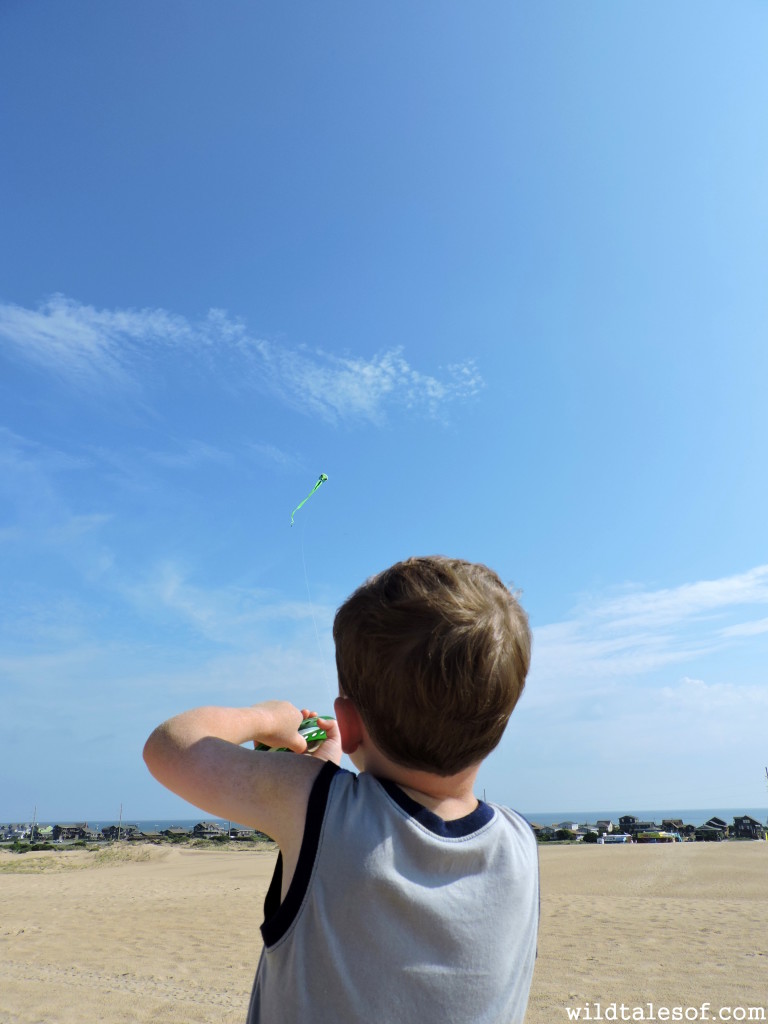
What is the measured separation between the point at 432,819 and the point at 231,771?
1.07 ft

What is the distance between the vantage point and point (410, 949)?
1082 millimetres

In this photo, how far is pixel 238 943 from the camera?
10.3 meters

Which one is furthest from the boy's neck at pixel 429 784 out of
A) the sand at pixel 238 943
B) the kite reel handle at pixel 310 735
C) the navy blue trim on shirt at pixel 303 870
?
the sand at pixel 238 943

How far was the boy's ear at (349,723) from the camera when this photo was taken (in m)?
1.23

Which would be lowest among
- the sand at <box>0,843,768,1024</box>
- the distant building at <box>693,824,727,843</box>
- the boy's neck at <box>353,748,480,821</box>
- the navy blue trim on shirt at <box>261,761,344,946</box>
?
the distant building at <box>693,824,727,843</box>

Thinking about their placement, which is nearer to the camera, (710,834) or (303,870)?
(303,870)

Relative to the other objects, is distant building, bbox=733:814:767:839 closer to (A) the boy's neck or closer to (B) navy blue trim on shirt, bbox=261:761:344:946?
(A) the boy's neck

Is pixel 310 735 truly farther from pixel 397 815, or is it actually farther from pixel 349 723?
pixel 397 815

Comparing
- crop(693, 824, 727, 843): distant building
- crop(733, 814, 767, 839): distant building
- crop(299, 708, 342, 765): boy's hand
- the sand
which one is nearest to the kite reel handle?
crop(299, 708, 342, 765): boy's hand

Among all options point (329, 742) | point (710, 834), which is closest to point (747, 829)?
point (710, 834)

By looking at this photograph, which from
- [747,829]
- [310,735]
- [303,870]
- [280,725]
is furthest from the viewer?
[747,829]

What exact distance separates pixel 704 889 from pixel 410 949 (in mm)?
19094

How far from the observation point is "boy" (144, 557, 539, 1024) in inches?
41.6

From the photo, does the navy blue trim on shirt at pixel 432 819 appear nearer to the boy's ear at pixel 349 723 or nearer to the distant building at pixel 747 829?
the boy's ear at pixel 349 723
